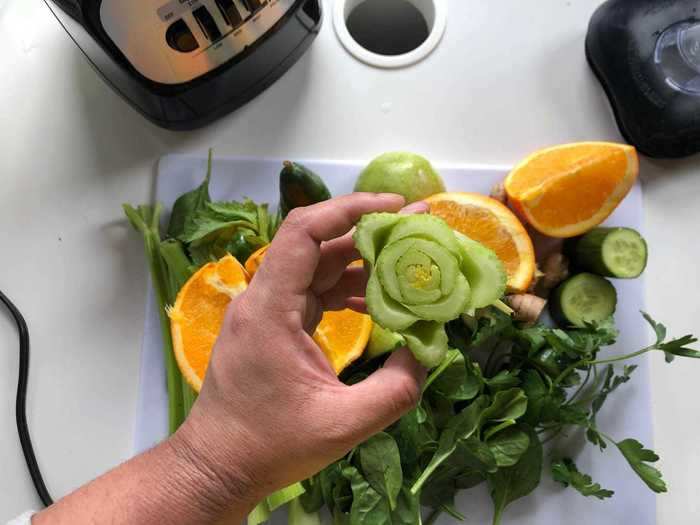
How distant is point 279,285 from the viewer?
60 cm

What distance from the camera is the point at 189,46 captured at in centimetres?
83

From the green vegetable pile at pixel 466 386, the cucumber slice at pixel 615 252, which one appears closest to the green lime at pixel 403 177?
the green vegetable pile at pixel 466 386

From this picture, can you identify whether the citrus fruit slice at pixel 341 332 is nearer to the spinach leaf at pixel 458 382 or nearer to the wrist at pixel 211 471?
the spinach leaf at pixel 458 382

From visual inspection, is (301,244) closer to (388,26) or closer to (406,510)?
(406,510)

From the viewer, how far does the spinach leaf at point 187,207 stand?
0.91 meters

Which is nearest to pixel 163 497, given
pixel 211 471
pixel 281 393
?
pixel 211 471

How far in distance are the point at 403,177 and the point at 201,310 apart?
326 millimetres

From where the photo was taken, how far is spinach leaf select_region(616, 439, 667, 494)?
2.66 ft

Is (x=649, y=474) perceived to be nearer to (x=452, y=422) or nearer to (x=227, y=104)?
(x=452, y=422)

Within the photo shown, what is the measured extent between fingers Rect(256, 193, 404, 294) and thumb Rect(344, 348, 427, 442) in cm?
11

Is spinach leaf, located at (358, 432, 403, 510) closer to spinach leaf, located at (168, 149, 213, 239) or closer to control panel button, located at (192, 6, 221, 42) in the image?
spinach leaf, located at (168, 149, 213, 239)

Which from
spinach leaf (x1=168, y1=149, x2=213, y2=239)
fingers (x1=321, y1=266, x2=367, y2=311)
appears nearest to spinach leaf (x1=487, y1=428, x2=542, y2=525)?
fingers (x1=321, y1=266, x2=367, y2=311)

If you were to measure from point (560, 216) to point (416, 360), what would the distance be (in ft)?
1.34

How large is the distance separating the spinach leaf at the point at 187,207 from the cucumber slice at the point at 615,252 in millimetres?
537
